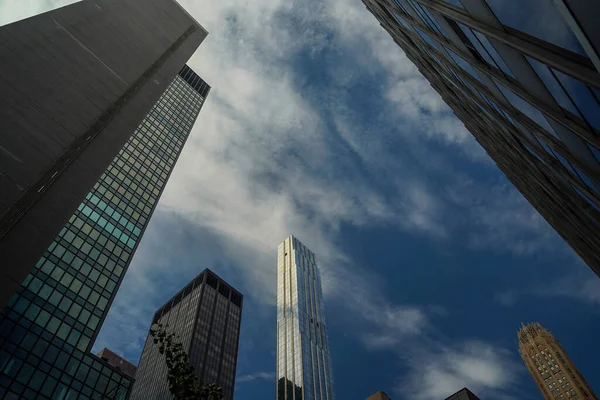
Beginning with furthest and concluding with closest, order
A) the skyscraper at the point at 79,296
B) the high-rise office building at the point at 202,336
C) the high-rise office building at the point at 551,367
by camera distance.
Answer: the high-rise office building at the point at 202,336
the high-rise office building at the point at 551,367
the skyscraper at the point at 79,296

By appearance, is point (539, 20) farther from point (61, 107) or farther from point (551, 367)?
point (551, 367)

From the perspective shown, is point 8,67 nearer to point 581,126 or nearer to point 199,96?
point 581,126

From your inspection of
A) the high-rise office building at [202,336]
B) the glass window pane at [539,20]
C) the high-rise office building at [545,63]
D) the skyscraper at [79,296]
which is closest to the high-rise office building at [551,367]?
the high-rise office building at [202,336]

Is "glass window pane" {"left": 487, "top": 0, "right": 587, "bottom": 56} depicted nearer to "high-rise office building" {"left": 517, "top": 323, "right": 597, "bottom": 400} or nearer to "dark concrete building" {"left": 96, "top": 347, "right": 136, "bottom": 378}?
"high-rise office building" {"left": 517, "top": 323, "right": 597, "bottom": 400}

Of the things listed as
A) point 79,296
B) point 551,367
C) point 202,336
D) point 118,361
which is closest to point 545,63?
point 79,296

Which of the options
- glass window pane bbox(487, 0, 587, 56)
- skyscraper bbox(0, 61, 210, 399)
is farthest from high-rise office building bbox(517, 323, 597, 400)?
glass window pane bbox(487, 0, 587, 56)

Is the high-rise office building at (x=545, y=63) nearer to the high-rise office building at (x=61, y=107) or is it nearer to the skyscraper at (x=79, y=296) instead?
the high-rise office building at (x=61, y=107)

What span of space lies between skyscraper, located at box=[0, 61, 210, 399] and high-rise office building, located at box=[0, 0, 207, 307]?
2118 cm

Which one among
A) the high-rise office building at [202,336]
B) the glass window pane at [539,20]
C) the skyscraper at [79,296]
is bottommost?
the glass window pane at [539,20]

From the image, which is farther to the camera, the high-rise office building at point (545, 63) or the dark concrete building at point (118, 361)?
the dark concrete building at point (118, 361)

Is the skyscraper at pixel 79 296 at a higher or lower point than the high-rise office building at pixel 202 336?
lower

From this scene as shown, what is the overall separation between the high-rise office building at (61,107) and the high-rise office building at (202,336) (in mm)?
101727

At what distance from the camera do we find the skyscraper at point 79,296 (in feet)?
172

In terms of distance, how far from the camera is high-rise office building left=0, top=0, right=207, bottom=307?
3947cm
